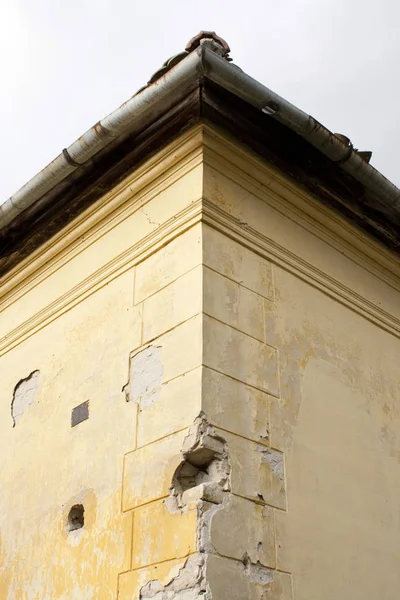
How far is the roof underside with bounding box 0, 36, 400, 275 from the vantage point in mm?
4164

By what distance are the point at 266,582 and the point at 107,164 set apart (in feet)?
8.80

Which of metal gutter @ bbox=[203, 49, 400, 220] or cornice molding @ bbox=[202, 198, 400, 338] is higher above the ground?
metal gutter @ bbox=[203, 49, 400, 220]

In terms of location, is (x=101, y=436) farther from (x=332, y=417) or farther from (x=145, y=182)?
(x=145, y=182)

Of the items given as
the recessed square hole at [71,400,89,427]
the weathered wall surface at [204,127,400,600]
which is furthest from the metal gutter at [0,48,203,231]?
the recessed square hole at [71,400,89,427]

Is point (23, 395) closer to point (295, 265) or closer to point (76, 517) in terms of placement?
point (76, 517)

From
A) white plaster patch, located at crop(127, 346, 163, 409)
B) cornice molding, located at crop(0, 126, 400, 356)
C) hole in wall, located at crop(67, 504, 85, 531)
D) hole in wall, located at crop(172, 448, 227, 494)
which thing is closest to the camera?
hole in wall, located at crop(172, 448, 227, 494)

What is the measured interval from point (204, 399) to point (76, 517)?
1053 mm

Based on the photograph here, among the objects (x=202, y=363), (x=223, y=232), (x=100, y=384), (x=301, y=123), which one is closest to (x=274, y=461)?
(x=202, y=363)

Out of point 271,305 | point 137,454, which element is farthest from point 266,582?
point 271,305

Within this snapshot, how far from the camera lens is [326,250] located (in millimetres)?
4871

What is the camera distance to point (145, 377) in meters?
3.90

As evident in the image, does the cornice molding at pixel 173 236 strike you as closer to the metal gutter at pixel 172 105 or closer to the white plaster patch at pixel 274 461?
the metal gutter at pixel 172 105

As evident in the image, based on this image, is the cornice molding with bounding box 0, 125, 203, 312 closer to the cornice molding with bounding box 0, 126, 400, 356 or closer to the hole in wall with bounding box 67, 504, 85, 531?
the cornice molding with bounding box 0, 126, 400, 356

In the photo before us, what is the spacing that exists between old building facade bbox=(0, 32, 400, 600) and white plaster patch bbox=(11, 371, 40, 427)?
0.05 feet
